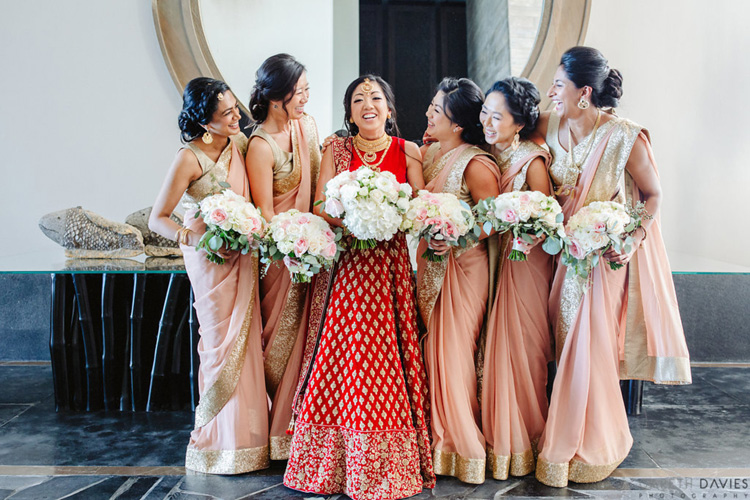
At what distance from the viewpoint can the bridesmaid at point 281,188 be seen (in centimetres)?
237

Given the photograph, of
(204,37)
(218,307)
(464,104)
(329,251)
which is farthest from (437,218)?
(204,37)

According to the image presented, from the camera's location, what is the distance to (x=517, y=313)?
238 cm

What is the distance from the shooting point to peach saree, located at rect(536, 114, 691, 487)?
223cm

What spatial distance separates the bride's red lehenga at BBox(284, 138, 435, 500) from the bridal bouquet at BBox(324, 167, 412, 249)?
0.26 m

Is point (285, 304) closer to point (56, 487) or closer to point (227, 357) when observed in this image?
point (227, 357)

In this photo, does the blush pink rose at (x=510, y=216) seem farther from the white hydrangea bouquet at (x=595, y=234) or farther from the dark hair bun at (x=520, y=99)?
the dark hair bun at (x=520, y=99)

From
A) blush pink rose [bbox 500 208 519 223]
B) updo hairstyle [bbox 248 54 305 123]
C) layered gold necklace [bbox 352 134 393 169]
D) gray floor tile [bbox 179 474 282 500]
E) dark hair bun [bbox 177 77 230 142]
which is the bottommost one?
gray floor tile [bbox 179 474 282 500]

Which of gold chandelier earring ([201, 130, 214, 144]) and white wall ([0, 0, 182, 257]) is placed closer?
gold chandelier earring ([201, 130, 214, 144])

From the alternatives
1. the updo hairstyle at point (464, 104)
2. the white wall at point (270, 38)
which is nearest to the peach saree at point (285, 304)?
the updo hairstyle at point (464, 104)

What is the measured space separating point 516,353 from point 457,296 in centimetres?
34

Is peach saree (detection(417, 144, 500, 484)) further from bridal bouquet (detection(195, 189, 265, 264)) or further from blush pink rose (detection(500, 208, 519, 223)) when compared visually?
bridal bouquet (detection(195, 189, 265, 264))

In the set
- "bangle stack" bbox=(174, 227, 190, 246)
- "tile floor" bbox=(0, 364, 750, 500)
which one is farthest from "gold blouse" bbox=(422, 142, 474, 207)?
"tile floor" bbox=(0, 364, 750, 500)

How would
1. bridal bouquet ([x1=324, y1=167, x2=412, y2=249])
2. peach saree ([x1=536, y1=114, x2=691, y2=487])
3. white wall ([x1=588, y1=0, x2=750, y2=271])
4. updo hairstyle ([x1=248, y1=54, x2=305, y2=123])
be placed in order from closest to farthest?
1. bridal bouquet ([x1=324, y1=167, x2=412, y2=249])
2. peach saree ([x1=536, y1=114, x2=691, y2=487])
3. updo hairstyle ([x1=248, y1=54, x2=305, y2=123])
4. white wall ([x1=588, y1=0, x2=750, y2=271])

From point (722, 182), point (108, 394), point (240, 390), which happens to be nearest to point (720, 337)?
point (722, 182)
